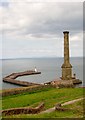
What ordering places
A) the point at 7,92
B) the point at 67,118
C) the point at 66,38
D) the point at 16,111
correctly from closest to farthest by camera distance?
the point at 67,118, the point at 16,111, the point at 7,92, the point at 66,38

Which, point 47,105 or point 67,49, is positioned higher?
point 67,49

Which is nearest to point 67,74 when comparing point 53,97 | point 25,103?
point 53,97

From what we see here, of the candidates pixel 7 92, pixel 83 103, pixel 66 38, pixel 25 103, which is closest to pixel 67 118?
pixel 83 103

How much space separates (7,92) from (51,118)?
50.0 ft

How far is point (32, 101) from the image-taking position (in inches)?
792

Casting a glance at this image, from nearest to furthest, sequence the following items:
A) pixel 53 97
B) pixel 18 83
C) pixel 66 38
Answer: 1. pixel 53 97
2. pixel 66 38
3. pixel 18 83

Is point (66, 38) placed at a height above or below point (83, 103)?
above

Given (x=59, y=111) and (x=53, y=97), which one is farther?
(x=53, y=97)

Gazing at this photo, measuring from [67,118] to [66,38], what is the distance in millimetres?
27870

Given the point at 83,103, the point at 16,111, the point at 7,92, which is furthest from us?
the point at 7,92

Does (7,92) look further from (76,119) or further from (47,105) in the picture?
(76,119)

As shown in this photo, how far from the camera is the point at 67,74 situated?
40.0 m

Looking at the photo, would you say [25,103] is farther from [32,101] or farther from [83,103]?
[83,103]

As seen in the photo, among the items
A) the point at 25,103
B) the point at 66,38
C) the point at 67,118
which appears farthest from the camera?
the point at 66,38
